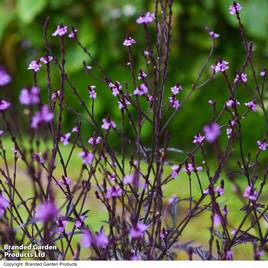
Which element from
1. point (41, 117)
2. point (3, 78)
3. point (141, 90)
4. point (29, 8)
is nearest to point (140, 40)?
point (29, 8)

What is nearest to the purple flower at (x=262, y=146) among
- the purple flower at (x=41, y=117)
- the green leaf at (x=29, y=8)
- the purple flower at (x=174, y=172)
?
the purple flower at (x=174, y=172)

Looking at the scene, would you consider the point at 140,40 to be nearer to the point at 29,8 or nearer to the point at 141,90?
the point at 29,8

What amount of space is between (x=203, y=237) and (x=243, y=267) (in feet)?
4.02

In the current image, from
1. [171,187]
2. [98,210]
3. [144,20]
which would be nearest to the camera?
[144,20]

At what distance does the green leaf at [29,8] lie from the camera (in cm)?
393

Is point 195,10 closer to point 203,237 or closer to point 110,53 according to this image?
point 110,53

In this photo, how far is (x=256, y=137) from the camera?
381 centimetres

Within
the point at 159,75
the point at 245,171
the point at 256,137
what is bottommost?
the point at 245,171

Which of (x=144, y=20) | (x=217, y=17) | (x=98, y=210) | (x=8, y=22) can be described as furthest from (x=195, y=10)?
(x=144, y=20)

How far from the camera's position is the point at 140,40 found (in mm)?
4109

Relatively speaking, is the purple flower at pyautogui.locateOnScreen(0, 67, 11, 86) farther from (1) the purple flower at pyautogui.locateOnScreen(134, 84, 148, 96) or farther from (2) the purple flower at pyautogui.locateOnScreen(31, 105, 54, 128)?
(1) the purple flower at pyautogui.locateOnScreen(134, 84, 148, 96)

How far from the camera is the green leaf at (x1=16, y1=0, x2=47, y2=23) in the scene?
3928 millimetres

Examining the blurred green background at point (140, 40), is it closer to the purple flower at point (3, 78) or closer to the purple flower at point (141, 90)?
the purple flower at point (141, 90)

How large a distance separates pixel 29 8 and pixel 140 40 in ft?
2.80
